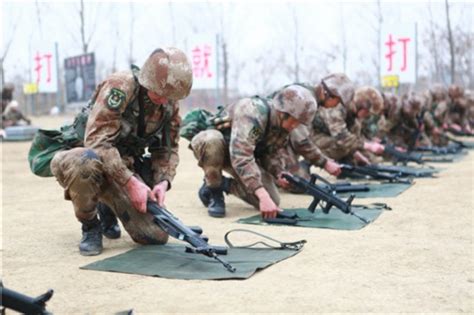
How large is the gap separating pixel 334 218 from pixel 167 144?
1.69 metres

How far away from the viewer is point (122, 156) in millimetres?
4211

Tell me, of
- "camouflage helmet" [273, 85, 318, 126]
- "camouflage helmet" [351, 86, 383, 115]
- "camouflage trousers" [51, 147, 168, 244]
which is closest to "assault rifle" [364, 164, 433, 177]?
"camouflage helmet" [351, 86, 383, 115]

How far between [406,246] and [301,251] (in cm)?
72

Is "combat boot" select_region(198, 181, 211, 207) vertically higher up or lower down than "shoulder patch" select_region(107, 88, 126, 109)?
lower down

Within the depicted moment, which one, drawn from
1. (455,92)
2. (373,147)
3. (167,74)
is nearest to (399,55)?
(455,92)

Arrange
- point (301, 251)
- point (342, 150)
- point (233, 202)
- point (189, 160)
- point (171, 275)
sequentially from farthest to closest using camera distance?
point (189, 160) < point (342, 150) < point (233, 202) < point (301, 251) < point (171, 275)

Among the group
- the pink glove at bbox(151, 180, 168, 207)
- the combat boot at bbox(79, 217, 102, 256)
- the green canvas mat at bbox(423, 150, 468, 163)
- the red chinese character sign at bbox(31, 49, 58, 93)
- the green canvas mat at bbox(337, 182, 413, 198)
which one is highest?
the red chinese character sign at bbox(31, 49, 58, 93)

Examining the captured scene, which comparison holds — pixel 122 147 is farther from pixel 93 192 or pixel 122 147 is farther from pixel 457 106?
pixel 457 106

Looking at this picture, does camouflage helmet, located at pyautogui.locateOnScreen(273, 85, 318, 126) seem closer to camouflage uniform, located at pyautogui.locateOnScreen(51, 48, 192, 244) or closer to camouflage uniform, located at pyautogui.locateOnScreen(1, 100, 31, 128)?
camouflage uniform, located at pyautogui.locateOnScreen(51, 48, 192, 244)

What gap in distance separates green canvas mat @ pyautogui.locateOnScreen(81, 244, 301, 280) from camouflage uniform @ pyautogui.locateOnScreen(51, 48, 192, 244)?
0.97 feet

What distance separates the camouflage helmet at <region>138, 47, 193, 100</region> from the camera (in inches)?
147

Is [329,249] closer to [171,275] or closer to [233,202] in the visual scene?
[171,275]

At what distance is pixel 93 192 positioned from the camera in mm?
3928

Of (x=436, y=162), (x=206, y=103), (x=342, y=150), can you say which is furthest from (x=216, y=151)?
(x=206, y=103)
